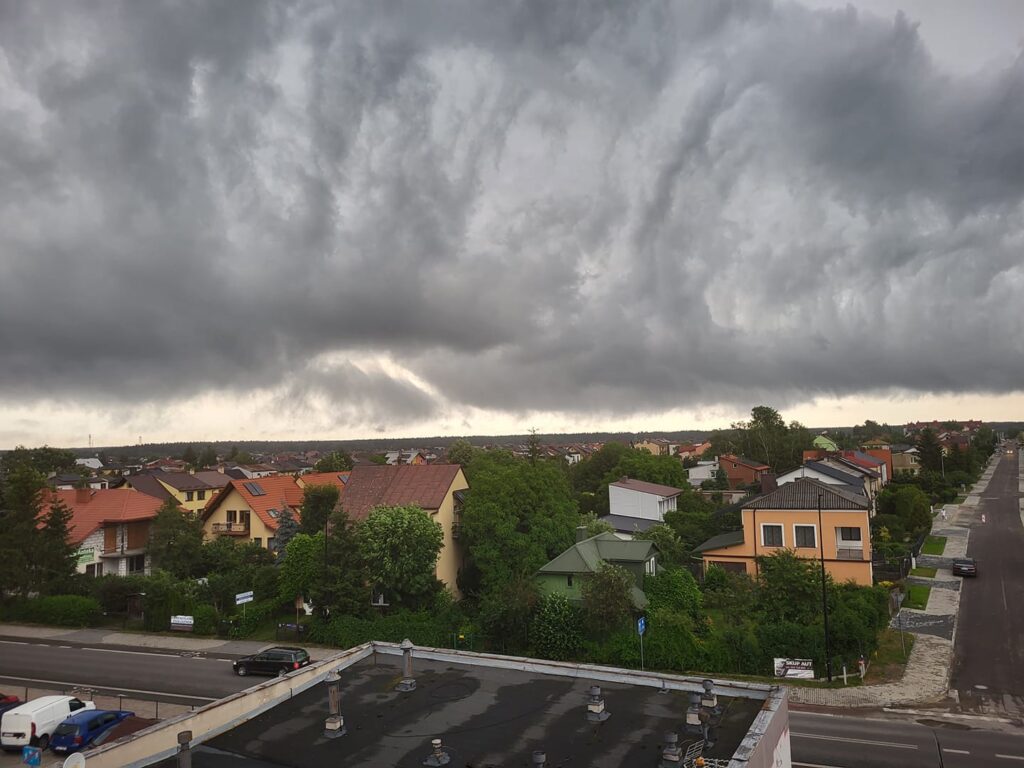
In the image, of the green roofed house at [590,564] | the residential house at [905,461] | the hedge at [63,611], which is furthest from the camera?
the residential house at [905,461]

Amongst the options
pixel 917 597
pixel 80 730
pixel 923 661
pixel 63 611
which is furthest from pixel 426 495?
pixel 917 597

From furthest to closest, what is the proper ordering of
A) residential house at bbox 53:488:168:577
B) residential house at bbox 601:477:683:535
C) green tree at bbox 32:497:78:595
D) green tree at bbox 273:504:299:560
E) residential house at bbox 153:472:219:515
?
residential house at bbox 153:472:219:515, residential house at bbox 601:477:683:535, residential house at bbox 53:488:168:577, green tree at bbox 273:504:299:560, green tree at bbox 32:497:78:595

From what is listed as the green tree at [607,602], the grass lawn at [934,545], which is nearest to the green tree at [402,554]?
the green tree at [607,602]

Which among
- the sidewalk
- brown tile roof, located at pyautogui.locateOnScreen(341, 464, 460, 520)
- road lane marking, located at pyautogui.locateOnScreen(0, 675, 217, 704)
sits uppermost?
brown tile roof, located at pyautogui.locateOnScreen(341, 464, 460, 520)

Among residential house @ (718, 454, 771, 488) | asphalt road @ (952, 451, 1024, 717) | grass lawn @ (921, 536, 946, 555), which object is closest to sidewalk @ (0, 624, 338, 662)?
asphalt road @ (952, 451, 1024, 717)

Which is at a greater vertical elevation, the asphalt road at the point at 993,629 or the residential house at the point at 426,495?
the residential house at the point at 426,495

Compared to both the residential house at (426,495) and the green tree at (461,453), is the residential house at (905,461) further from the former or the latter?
the residential house at (426,495)

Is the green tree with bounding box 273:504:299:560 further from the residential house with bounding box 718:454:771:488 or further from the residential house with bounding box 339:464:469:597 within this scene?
the residential house with bounding box 718:454:771:488
